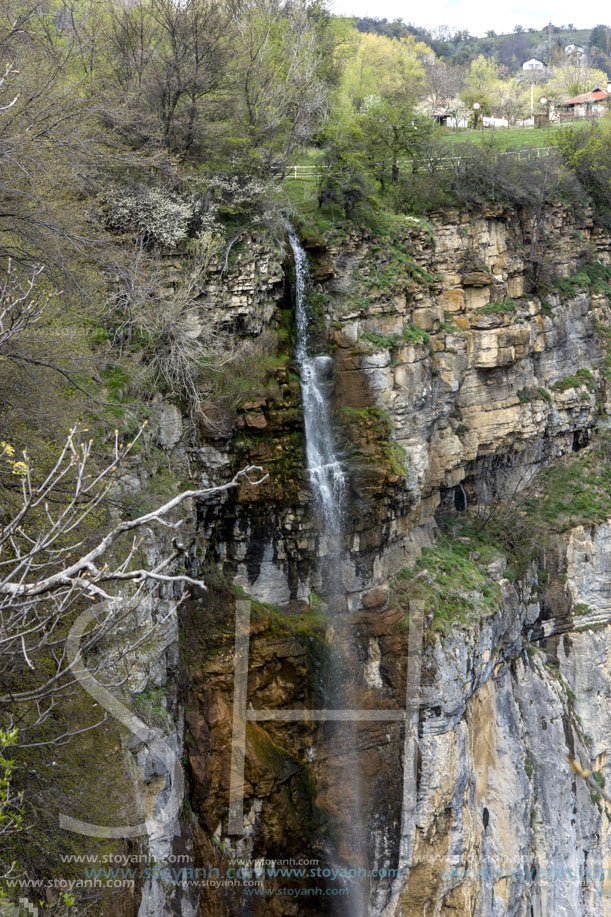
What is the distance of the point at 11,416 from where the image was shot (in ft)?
33.2

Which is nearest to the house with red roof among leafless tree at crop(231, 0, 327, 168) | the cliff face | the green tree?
the green tree

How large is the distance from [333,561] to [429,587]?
2.32m

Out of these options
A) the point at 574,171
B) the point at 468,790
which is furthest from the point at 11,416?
the point at 574,171

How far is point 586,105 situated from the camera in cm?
3822

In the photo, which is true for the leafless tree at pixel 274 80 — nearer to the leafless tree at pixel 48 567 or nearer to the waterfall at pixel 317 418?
the waterfall at pixel 317 418

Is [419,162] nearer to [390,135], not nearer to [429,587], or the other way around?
[390,135]

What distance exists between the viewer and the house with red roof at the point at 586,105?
36219 millimetres

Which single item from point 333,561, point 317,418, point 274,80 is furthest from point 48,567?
point 274,80

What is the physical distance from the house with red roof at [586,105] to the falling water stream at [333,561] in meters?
23.5

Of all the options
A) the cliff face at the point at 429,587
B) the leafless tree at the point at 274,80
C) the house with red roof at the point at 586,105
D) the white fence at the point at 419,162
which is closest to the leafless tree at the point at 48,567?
the cliff face at the point at 429,587

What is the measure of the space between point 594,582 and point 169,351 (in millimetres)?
12860

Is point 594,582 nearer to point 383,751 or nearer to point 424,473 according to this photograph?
point 424,473

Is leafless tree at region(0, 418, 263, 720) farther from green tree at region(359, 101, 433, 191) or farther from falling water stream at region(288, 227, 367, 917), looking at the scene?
green tree at region(359, 101, 433, 191)

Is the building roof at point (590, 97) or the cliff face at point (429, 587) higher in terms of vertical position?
the building roof at point (590, 97)
